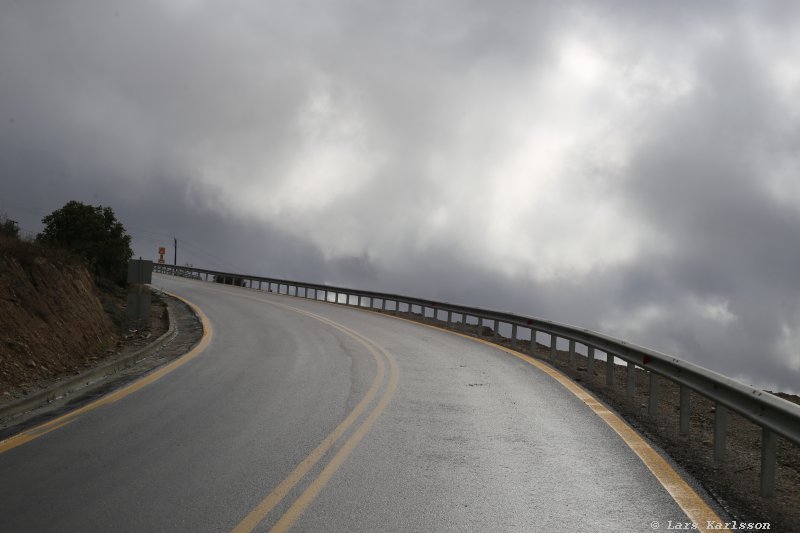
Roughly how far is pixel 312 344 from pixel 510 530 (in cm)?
1128

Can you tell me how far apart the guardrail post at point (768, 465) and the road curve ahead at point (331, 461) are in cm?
88

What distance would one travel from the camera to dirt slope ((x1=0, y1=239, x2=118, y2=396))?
10.2 m

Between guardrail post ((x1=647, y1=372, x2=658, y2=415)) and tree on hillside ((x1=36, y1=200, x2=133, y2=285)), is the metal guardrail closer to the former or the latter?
guardrail post ((x1=647, y1=372, x2=658, y2=415))

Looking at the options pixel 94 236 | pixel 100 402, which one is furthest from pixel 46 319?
pixel 94 236

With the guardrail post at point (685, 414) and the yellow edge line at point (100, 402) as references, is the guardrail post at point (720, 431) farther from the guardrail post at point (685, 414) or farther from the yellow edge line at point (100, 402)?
the yellow edge line at point (100, 402)

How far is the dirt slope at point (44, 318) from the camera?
10219 millimetres

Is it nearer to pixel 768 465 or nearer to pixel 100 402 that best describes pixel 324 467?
pixel 768 465

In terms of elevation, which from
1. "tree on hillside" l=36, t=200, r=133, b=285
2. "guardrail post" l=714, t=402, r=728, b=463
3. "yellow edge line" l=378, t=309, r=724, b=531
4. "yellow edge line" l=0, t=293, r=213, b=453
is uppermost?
"tree on hillside" l=36, t=200, r=133, b=285

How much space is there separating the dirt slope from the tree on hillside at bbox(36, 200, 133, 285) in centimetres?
969

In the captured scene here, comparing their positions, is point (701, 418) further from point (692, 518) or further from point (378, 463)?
point (378, 463)

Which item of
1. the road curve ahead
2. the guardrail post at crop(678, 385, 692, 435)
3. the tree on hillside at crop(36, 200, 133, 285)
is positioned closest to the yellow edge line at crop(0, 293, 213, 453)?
the road curve ahead

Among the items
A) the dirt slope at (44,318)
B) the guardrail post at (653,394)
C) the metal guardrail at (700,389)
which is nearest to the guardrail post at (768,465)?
the metal guardrail at (700,389)

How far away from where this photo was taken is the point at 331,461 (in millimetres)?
6082

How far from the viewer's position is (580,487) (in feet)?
18.2
